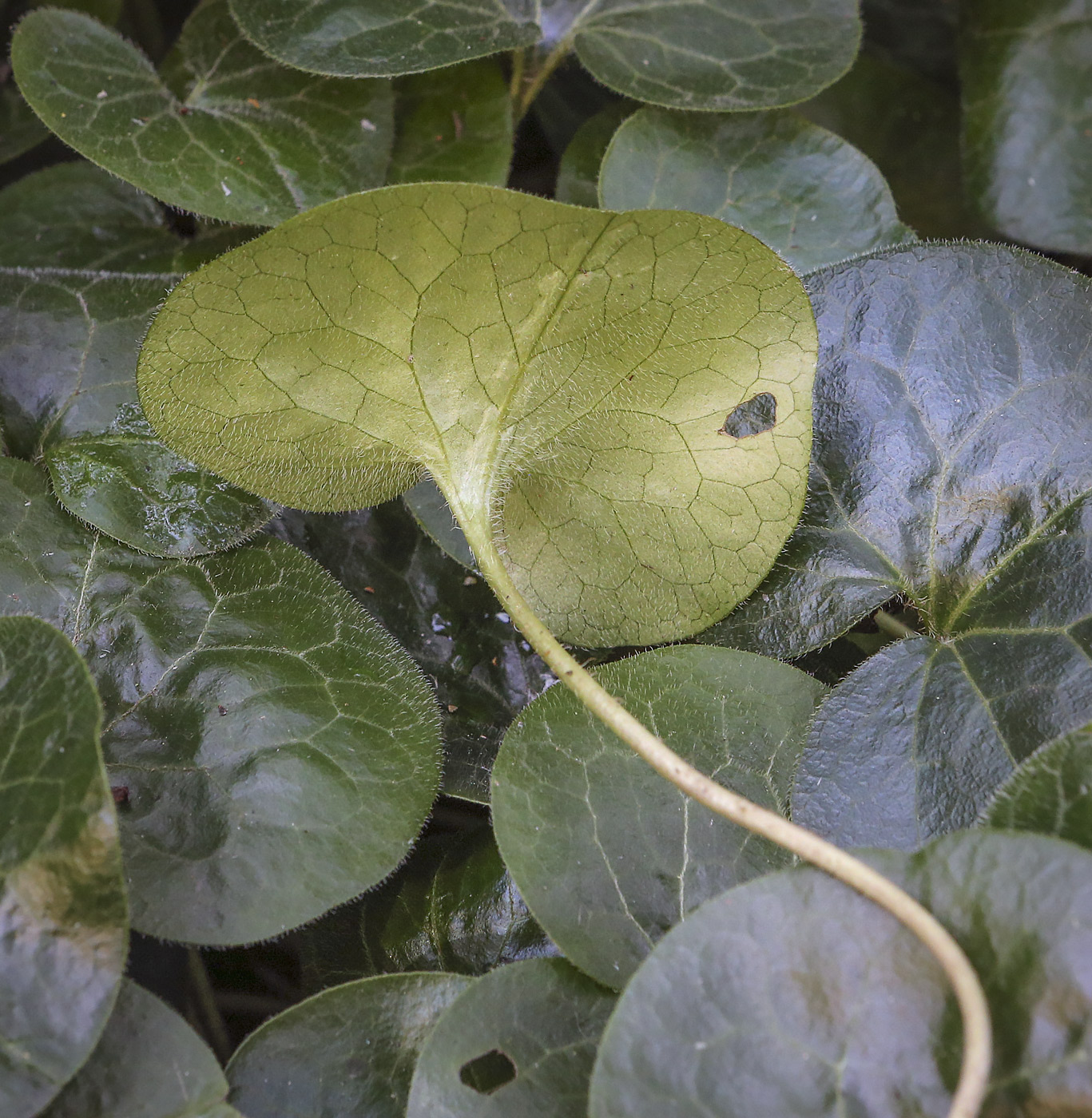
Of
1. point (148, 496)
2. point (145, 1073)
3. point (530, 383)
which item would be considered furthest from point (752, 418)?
point (145, 1073)

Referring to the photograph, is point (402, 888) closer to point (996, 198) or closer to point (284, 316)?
point (284, 316)

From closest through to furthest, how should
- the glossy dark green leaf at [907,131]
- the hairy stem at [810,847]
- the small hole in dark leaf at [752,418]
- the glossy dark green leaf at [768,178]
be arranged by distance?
the hairy stem at [810,847] → the small hole in dark leaf at [752,418] → the glossy dark green leaf at [768,178] → the glossy dark green leaf at [907,131]

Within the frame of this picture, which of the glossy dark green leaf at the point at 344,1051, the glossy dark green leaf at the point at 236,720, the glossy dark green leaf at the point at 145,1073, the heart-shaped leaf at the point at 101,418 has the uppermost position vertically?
the heart-shaped leaf at the point at 101,418

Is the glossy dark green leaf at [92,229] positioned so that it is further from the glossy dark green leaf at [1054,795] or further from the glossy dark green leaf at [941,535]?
the glossy dark green leaf at [1054,795]

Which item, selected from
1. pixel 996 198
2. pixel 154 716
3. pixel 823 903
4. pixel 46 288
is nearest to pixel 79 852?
pixel 154 716

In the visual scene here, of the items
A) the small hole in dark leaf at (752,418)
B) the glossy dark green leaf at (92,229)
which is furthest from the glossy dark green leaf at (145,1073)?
the glossy dark green leaf at (92,229)

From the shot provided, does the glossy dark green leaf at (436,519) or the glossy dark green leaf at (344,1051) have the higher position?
the glossy dark green leaf at (436,519)

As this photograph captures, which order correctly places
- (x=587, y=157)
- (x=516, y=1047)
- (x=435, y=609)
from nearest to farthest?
1. (x=516, y=1047)
2. (x=435, y=609)
3. (x=587, y=157)

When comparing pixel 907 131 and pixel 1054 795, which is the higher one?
pixel 907 131

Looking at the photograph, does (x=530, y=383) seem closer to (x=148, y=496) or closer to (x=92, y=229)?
(x=148, y=496)
